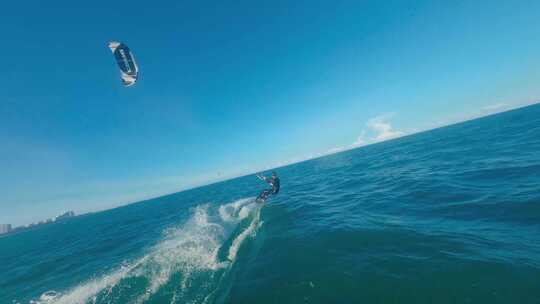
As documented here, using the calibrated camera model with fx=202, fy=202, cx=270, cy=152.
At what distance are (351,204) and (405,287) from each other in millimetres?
9578

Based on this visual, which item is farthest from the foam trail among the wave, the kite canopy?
the kite canopy

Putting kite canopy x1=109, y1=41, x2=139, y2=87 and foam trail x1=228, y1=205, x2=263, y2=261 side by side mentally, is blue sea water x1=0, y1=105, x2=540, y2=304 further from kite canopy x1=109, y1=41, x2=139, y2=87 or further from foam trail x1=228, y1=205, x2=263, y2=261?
kite canopy x1=109, y1=41, x2=139, y2=87

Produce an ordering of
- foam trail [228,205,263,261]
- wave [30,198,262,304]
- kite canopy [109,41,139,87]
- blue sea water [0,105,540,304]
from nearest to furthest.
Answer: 1. blue sea water [0,105,540,304]
2. wave [30,198,262,304]
3. foam trail [228,205,263,261]
4. kite canopy [109,41,139,87]

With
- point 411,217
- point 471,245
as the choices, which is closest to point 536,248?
point 471,245

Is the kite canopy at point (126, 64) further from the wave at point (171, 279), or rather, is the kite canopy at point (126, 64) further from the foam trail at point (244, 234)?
the foam trail at point (244, 234)

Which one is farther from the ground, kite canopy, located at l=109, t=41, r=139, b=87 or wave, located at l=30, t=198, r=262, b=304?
kite canopy, located at l=109, t=41, r=139, b=87

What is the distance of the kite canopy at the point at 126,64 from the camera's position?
1036 centimetres

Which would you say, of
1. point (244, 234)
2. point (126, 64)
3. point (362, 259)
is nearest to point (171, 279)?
point (244, 234)

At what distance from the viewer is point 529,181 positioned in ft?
38.1

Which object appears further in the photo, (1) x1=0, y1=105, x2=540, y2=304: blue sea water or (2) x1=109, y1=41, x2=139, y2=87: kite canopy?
(2) x1=109, y1=41, x2=139, y2=87: kite canopy

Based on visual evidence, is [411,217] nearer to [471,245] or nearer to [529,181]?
[471,245]

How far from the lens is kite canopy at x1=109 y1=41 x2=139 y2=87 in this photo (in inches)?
408

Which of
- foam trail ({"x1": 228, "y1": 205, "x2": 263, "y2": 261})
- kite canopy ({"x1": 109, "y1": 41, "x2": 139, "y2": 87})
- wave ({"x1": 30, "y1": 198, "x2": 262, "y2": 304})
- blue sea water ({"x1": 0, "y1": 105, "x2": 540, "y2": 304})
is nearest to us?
blue sea water ({"x1": 0, "y1": 105, "x2": 540, "y2": 304})

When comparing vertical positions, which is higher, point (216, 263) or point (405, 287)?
point (216, 263)
